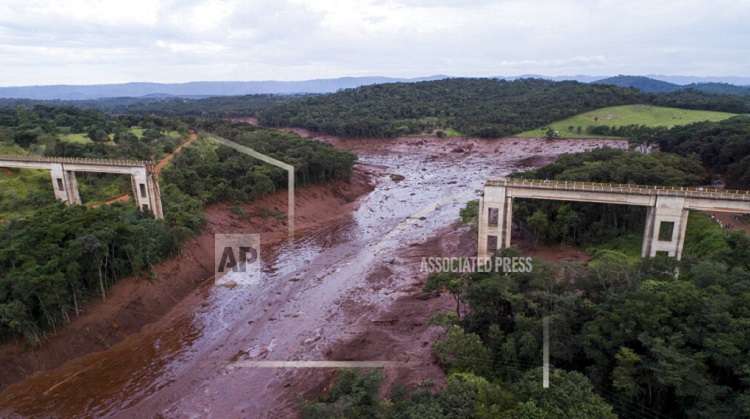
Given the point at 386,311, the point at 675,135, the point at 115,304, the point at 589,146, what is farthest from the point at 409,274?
the point at 589,146

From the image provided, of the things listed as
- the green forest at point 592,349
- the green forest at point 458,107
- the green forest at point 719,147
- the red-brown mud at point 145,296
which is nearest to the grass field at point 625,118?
the green forest at point 458,107

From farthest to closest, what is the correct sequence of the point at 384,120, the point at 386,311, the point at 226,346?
the point at 384,120, the point at 386,311, the point at 226,346

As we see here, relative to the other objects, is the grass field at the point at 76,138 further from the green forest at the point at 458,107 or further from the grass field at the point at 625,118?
the grass field at the point at 625,118

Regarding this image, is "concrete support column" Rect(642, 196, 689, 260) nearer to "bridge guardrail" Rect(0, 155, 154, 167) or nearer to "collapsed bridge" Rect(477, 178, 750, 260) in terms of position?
"collapsed bridge" Rect(477, 178, 750, 260)

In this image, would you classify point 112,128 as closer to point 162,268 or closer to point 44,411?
point 162,268

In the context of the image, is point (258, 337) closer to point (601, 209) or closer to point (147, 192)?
point (147, 192)

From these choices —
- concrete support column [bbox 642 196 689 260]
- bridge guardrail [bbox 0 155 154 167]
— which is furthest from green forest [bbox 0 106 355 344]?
concrete support column [bbox 642 196 689 260]
